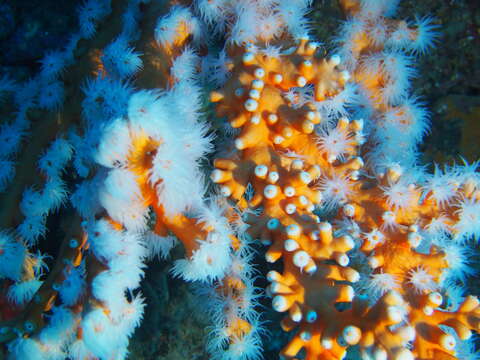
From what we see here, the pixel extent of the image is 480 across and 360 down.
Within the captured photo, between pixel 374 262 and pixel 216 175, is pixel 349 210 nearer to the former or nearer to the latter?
pixel 374 262

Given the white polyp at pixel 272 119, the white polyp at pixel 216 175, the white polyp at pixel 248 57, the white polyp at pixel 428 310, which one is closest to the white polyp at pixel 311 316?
the white polyp at pixel 428 310

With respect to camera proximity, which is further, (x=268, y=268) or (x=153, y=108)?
(x=268, y=268)

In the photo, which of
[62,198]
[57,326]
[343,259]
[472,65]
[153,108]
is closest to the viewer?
[153,108]

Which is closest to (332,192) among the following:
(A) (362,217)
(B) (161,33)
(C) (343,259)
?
(A) (362,217)

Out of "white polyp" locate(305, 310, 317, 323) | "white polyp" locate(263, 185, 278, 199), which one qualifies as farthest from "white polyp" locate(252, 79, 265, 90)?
"white polyp" locate(305, 310, 317, 323)

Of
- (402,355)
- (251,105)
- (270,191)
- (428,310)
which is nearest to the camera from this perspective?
(402,355)

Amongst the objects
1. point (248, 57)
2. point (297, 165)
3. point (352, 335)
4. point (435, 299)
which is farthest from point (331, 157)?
point (352, 335)

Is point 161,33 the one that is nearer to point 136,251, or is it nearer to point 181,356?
point 136,251
